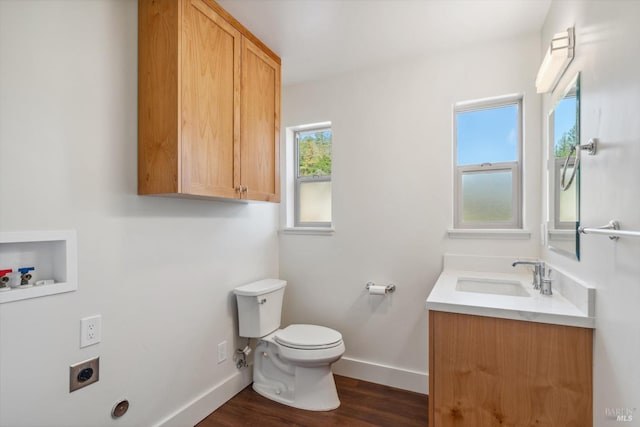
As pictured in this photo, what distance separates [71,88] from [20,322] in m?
0.97

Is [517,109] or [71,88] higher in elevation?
[517,109]

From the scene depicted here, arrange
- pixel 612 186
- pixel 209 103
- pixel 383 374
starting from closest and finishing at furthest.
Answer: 1. pixel 612 186
2. pixel 209 103
3. pixel 383 374

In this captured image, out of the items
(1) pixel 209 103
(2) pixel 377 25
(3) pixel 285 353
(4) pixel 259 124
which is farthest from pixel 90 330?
(2) pixel 377 25

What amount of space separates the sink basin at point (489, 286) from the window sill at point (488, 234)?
13.1 inches

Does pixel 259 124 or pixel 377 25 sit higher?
pixel 377 25

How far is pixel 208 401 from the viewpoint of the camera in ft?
6.83

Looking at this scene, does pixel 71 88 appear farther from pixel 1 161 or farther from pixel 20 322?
pixel 20 322

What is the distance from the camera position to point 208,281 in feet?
6.97

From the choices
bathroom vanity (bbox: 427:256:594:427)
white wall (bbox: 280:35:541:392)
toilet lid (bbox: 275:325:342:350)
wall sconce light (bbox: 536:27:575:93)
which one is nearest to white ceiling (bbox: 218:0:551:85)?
white wall (bbox: 280:35:541:392)

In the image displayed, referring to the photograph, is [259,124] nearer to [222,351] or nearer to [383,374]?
[222,351]

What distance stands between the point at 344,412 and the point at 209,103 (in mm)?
2058

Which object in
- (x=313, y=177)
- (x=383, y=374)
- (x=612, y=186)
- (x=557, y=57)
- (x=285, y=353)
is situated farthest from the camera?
(x=313, y=177)

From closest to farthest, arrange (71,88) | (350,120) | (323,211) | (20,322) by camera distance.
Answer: (20,322)
(71,88)
(350,120)
(323,211)

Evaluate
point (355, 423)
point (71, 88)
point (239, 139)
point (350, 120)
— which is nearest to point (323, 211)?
point (350, 120)
